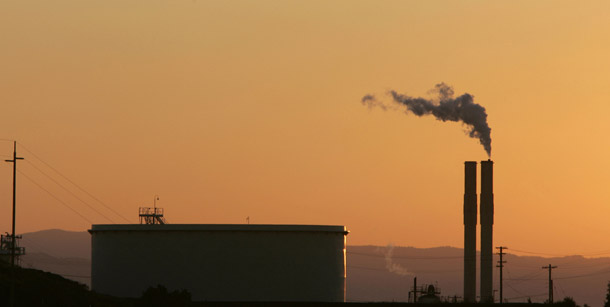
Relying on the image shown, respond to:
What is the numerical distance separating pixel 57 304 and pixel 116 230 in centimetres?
983

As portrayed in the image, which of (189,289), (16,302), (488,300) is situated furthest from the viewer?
(488,300)

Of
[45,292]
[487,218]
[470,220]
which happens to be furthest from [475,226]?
[45,292]

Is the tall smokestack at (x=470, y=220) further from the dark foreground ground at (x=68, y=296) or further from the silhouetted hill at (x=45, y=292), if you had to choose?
the silhouetted hill at (x=45, y=292)

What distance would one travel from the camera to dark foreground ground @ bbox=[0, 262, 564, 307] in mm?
66000

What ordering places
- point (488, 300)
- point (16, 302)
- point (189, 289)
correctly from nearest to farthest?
1. point (16, 302)
2. point (189, 289)
3. point (488, 300)

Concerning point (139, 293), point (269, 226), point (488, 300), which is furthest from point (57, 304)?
point (488, 300)

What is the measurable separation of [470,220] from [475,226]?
0.74 m

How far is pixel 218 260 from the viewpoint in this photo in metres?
74.2

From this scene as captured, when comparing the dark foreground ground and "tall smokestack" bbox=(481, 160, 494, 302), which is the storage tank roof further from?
"tall smokestack" bbox=(481, 160, 494, 302)

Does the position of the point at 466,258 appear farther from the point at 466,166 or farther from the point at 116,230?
the point at 116,230

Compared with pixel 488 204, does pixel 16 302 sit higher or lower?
lower

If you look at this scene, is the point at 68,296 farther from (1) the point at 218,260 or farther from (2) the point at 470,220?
(2) the point at 470,220

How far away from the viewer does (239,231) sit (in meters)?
74.2

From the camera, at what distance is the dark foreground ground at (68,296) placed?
6600 cm
